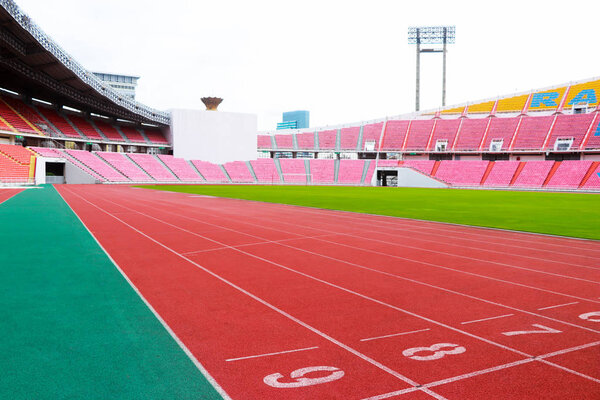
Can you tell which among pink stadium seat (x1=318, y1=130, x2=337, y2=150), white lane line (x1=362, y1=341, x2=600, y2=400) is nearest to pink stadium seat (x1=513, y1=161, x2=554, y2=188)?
pink stadium seat (x1=318, y1=130, x2=337, y2=150)

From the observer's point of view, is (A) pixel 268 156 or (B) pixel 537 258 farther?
(A) pixel 268 156

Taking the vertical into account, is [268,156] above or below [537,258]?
above

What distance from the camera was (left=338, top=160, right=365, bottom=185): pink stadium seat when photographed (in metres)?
58.9

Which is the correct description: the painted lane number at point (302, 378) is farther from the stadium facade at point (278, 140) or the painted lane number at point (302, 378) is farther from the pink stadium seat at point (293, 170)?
the pink stadium seat at point (293, 170)

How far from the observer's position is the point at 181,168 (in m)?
56.6

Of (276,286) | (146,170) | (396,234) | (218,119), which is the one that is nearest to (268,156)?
(218,119)

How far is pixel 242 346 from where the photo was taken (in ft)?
11.9

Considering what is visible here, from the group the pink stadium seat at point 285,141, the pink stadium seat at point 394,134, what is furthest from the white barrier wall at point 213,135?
the pink stadium seat at point 394,134

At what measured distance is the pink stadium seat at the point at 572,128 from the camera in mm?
50188

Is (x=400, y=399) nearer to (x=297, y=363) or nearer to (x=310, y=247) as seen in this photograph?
(x=297, y=363)

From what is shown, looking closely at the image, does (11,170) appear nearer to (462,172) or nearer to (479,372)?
(479,372)

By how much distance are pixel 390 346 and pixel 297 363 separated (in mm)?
915

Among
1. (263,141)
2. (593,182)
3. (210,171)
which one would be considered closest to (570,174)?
(593,182)

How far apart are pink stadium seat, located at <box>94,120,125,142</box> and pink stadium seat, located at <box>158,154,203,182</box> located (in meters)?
5.96
